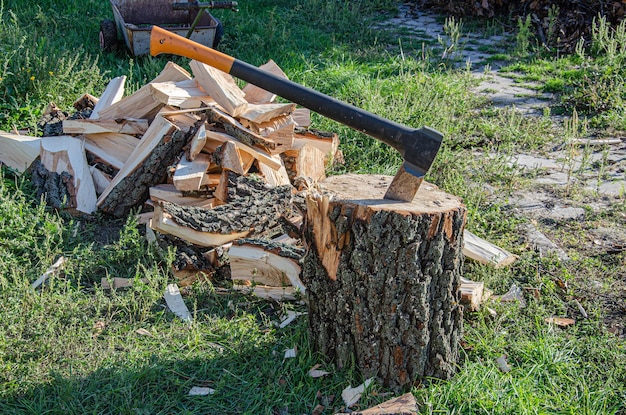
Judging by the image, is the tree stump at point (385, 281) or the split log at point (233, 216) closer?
the tree stump at point (385, 281)

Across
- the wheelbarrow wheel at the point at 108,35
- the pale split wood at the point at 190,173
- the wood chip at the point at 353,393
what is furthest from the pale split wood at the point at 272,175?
the wheelbarrow wheel at the point at 108,35

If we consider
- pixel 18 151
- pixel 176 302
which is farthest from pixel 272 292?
pixel 18 151

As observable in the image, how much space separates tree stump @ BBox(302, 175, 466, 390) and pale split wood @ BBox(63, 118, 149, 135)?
7.48ft

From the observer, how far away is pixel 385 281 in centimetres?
306

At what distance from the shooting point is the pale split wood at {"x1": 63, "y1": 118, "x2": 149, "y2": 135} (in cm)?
507

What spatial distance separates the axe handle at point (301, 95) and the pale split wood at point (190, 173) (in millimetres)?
1192

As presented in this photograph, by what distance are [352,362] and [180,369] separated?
0.86m

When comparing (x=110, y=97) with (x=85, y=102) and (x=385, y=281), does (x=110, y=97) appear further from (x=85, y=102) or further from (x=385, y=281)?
(x=385, y=281)

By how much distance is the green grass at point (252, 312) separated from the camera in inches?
125

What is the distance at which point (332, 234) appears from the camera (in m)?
3.09

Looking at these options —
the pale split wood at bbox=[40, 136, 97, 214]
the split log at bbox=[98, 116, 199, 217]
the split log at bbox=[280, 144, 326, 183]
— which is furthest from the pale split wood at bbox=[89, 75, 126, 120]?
the split log at bbox=[280, 144, 326, 183]

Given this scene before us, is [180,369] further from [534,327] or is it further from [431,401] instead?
[534,327]

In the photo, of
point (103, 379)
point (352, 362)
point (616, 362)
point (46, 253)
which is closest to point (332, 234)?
point (352, 362)

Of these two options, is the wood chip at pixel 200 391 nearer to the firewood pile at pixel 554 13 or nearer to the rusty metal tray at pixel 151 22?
the rusty metal tray at pixel 151 22
